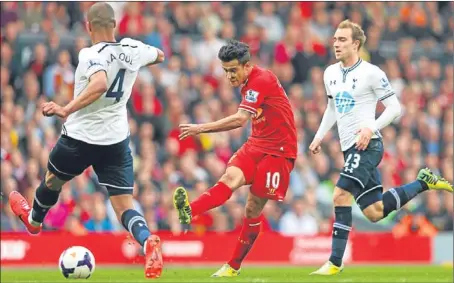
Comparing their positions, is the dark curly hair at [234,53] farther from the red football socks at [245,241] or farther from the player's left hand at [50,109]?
the player's left hand at [50,109]

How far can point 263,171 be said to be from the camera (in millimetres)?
12891

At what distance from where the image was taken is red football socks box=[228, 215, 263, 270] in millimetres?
13078

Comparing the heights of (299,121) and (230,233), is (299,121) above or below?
above

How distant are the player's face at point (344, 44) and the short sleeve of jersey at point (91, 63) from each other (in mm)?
2813

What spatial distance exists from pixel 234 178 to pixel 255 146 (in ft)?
1.54

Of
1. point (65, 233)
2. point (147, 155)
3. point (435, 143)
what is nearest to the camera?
point (65, 233)

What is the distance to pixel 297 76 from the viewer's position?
23203mm

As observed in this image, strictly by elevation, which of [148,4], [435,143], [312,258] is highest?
[148,4]

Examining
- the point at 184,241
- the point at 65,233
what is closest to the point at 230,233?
the point at 184,241

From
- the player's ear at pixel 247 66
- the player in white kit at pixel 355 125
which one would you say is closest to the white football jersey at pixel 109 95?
the player's ear at pixel 247 66

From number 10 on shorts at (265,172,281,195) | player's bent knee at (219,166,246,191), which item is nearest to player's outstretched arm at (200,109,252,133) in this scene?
player's bent knee at (219,166,246,191)

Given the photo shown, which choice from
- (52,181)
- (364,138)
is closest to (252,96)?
(364,138)

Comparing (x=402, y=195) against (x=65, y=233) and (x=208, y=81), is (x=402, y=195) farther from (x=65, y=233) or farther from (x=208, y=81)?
(x=208, y=81)

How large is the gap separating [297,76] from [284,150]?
33.7 feet
